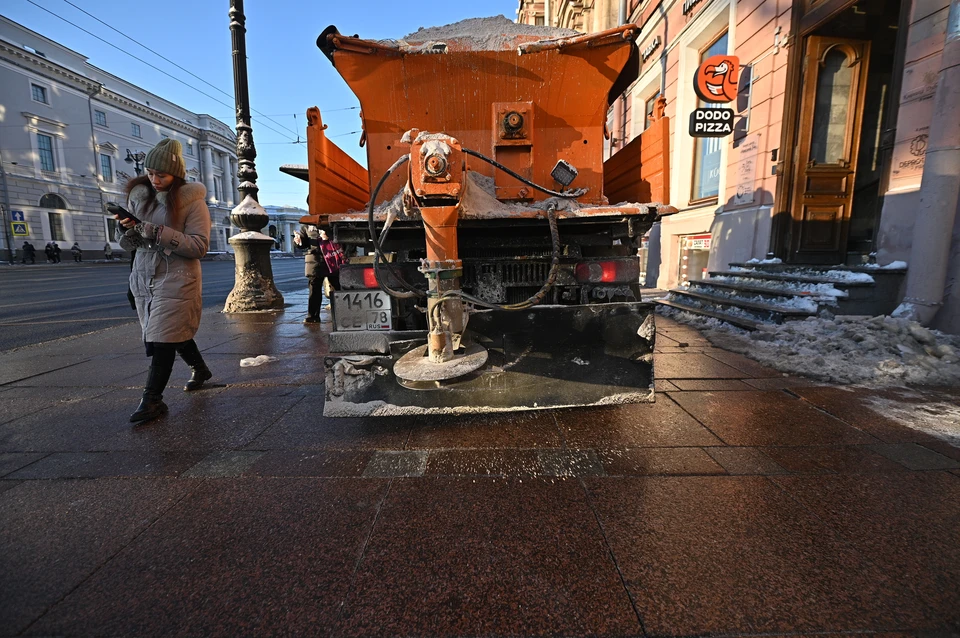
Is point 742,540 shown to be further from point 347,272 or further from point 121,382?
point 121,382

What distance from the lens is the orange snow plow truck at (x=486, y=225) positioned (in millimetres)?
2768

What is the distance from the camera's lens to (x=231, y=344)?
5.73 m

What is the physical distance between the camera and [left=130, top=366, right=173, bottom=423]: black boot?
3.19m

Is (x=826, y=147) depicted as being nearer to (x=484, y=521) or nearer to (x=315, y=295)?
(x=484, y=521)

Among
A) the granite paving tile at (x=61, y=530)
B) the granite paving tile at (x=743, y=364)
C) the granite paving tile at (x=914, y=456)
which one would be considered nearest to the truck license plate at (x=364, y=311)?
the granite paving tile at (x=61, y=530)

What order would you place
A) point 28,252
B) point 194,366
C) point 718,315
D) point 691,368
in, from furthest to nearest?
point 28,252 < point 718,315 < point 691,368 < point 194,366

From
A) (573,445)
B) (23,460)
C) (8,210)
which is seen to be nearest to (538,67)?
(573,445)

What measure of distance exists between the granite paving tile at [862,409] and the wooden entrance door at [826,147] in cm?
438

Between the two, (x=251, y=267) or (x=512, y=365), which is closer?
(x=512, y=365)

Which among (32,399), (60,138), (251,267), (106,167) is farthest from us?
(106,167)

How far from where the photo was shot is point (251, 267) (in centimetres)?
840

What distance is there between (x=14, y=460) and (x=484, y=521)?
2889mm

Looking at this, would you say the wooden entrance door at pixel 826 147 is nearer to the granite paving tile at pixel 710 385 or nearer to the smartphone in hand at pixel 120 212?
the granite paving tile at pixel 710 385

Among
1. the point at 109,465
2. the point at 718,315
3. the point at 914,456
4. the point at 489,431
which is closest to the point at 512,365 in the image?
the point at 489,431
